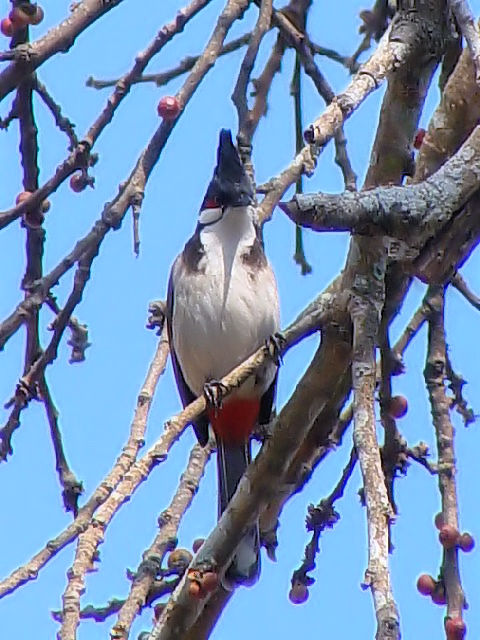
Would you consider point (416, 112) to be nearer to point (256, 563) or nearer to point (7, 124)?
point (7, 124)

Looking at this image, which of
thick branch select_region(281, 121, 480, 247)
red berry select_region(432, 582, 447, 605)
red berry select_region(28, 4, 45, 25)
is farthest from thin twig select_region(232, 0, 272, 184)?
red berry select_region(432, 582, 447, 605)

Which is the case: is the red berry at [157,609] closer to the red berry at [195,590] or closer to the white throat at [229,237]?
the red berry at [195,590]

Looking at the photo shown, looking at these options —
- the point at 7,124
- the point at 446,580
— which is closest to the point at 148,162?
the point at 7,124

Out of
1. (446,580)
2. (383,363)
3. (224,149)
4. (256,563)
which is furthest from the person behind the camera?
(224,149)

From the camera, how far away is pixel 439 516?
251cm

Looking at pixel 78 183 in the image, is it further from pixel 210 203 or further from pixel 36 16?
pixel 210 203

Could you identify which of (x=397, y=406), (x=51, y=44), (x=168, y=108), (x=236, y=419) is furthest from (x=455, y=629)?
(x=236, y=419)

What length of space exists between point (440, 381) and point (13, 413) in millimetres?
906

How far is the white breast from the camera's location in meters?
3.68

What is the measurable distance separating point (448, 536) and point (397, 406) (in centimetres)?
36

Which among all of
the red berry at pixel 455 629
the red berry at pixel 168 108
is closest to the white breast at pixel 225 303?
the red berry at pixel 168 108

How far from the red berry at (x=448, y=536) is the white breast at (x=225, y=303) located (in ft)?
4.26

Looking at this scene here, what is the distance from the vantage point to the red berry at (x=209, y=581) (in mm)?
2311

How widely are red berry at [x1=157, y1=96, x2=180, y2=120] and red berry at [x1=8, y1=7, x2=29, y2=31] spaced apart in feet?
1.29
